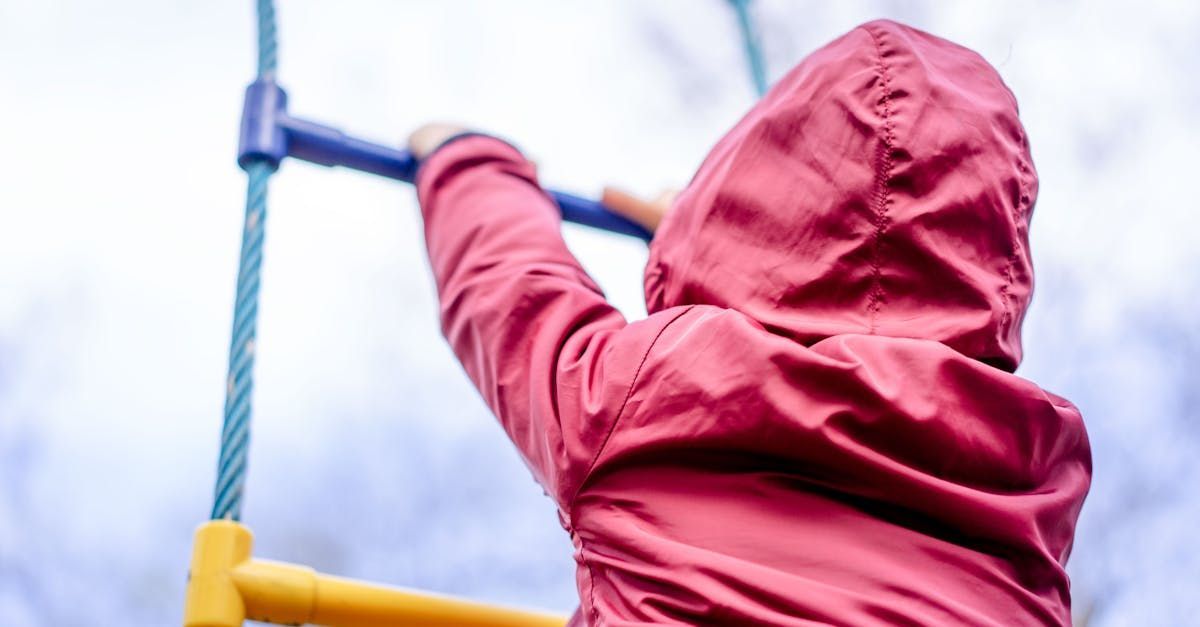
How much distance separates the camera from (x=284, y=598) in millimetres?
681

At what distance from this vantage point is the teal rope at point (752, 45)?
1288 millimetres

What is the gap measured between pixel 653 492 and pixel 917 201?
0.19 metres

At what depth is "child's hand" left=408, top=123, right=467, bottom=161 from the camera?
2.72ft

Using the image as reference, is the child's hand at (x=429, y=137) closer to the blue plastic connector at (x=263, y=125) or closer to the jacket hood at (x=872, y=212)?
the blue plastic connector at (x=263, y=125)

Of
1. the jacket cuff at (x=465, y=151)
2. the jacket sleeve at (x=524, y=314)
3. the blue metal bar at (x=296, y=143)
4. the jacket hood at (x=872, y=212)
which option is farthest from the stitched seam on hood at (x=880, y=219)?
the blue metal bar at (x=296, y=143)

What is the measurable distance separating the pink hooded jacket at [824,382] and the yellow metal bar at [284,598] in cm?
20

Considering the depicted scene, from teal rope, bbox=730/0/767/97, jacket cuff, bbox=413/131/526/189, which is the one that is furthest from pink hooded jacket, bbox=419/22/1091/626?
teal rope, bbox=730/0/767/97

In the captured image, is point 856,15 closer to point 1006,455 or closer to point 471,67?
point 471,67

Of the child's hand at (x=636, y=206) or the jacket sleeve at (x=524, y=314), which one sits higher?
the child's hand at (x=636, y=206)

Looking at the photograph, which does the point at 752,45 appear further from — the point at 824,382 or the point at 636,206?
the point at 824,382

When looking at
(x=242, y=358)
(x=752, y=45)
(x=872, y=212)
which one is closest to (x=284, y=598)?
(x=242, y=358)

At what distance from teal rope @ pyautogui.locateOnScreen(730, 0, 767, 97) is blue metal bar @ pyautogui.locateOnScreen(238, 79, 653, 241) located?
52 cm

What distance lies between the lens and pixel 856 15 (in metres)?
1.33

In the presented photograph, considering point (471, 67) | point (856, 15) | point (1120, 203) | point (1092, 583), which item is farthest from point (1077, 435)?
point (471, 67)
